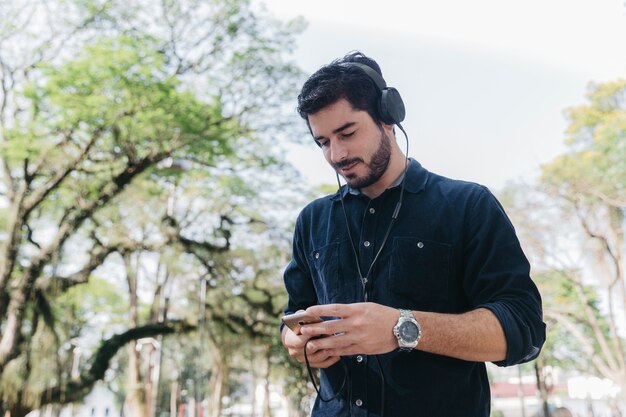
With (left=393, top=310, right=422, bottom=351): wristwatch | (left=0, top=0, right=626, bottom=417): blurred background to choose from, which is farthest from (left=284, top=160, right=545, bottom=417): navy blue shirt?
(left=0, top=0, right=626, bottom=417): blurred background

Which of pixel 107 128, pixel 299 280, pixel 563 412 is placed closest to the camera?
pixel 299 280

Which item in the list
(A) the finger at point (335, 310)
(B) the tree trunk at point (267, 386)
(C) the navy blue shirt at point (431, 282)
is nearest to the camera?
(A) the finger at point (335, 310)

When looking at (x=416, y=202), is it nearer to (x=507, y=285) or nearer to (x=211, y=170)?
(x=507, y=285)

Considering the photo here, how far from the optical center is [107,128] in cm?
734

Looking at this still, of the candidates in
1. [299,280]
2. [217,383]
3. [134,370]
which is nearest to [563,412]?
[217,383]

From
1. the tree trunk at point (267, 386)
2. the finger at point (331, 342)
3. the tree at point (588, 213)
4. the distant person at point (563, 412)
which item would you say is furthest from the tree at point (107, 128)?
the finger at point (331, 342)

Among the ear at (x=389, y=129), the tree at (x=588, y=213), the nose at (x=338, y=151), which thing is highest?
the tree at (x=588, y=213)

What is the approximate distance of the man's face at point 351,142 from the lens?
860 millimetres

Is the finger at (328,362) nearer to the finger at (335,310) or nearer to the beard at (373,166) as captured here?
the finger at (335,310)

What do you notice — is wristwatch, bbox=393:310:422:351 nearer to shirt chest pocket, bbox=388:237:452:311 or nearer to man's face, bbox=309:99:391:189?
shirt chest pocket, bbox=388:237:452:311

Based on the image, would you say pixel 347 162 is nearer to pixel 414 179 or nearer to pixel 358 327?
pixel 414 179

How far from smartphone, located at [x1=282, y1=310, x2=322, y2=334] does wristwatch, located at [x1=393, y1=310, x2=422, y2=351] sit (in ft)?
0.32

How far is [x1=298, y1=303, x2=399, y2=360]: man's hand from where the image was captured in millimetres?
635

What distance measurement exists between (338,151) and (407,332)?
0.31 metres
